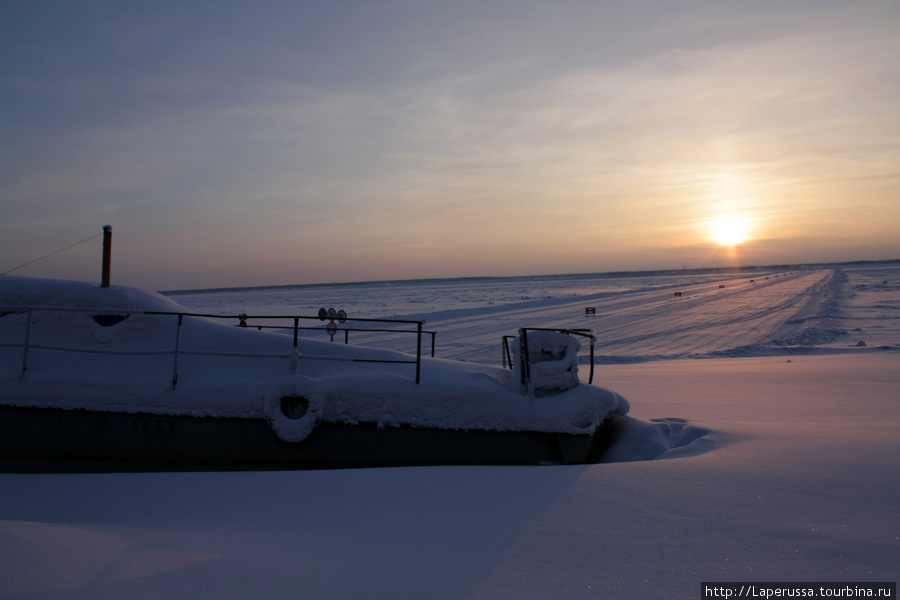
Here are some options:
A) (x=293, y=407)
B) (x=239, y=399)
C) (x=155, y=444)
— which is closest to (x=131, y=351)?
(x=155, y=444)

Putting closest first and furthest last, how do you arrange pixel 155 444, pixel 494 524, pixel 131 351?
1. pixel 494 524
2. pixel 155 444
3. pixel 131 351

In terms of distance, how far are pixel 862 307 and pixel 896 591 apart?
29.1 metres

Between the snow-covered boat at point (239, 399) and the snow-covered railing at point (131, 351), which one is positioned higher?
the snow-covered railing at point (131, 351)

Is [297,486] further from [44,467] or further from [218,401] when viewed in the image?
[44,467]

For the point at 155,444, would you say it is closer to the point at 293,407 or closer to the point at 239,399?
the point at 239,399

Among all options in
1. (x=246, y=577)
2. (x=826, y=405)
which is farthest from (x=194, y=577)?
(x=826, y=405)

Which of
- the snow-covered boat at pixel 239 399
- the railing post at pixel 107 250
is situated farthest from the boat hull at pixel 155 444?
the railing post at pixel 107 250

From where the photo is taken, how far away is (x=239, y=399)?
17.7 feet

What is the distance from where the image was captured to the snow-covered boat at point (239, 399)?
5336 mm

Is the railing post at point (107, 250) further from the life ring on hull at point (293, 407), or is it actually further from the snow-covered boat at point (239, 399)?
the life ring on hull at point (293, 407)

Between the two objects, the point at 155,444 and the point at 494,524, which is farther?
the point at 155,444

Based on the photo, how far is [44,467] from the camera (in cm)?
535

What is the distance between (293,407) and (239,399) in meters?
0.49

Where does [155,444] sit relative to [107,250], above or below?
below
